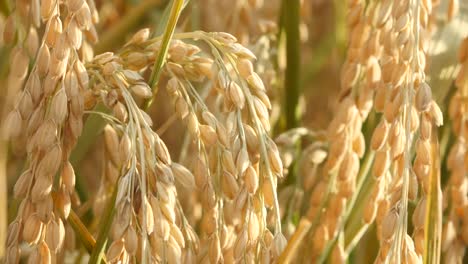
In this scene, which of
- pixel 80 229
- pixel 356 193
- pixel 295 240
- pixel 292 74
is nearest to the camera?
pixel 295 240

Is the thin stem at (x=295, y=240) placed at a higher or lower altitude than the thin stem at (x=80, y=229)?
higher

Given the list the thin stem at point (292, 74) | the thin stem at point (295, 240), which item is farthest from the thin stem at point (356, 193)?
the thin stem at point (295, 240)

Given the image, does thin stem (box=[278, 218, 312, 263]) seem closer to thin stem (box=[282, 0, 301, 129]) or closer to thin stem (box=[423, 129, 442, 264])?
thin stem (box=[423, 129, 442, 264])

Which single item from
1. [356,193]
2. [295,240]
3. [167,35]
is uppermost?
[167,35]

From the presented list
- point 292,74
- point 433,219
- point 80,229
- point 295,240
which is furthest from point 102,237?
point 292,74

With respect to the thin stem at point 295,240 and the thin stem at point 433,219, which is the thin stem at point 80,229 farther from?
the thin stem at point 433,219

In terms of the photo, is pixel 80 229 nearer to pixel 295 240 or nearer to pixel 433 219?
pixel 295 240

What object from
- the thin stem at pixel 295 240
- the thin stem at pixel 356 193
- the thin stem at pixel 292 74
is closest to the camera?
the thin stem at pixel 295 240

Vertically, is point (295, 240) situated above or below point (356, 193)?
above

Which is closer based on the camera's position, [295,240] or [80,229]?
[295,240]

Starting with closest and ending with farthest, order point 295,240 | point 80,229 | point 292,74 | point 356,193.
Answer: point 295,240, point 80,229, point 356,193, point 292,74

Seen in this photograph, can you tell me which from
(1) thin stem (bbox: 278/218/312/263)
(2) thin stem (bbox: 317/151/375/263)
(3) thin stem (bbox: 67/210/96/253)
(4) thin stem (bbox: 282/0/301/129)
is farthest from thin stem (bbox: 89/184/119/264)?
(4) thin stem (bbox: 282/0/301/129)

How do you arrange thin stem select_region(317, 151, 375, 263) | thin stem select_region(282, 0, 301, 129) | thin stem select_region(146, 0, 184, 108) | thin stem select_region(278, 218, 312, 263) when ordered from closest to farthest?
thin stem select_region(278, 218, 312, 263) < thin stem select_region(146, 0, 184, 108) < thin stem select_region(317, 151, 375, 263) < thin stem select_region(282, 0, 301, 129)
